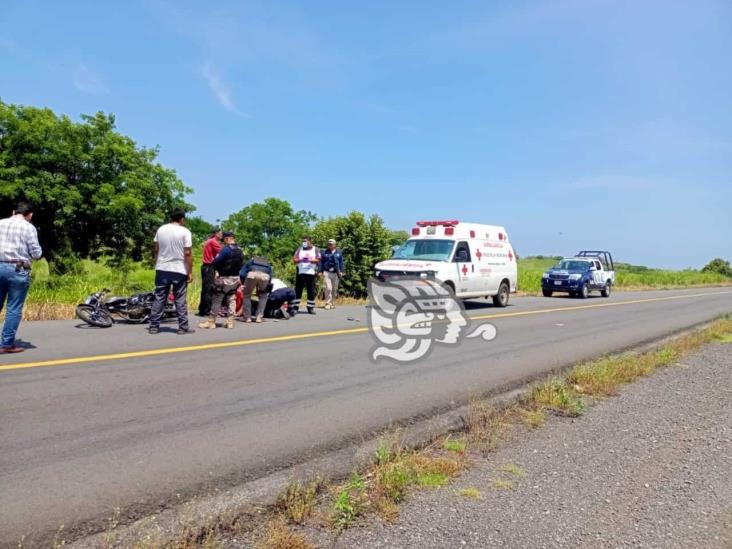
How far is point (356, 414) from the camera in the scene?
5.41 m

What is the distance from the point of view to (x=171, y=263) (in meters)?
9.26

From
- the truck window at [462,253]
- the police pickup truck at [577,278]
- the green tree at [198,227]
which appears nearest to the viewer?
the truck window at [462,253]

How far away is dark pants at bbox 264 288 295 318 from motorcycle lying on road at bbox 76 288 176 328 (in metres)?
2.27

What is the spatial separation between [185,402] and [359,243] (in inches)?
800

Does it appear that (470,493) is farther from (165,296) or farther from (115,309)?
(115,309)

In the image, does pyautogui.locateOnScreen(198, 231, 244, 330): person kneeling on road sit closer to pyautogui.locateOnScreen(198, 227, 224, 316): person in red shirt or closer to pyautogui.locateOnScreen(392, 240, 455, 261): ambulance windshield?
pyautogui.locateOnScreen(198, 227, 224, 316): person in red shirt

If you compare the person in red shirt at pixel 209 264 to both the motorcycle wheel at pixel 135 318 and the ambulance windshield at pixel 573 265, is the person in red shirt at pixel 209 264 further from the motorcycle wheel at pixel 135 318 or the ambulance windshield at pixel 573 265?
the ambulance windshield at pixel 573 265

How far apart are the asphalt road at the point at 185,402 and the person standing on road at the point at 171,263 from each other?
0.36 metres

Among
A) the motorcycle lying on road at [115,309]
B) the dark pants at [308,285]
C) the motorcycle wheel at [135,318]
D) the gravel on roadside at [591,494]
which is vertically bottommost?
the gravel on roadside at [591,494]

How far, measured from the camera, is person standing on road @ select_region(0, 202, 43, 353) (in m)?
7.05

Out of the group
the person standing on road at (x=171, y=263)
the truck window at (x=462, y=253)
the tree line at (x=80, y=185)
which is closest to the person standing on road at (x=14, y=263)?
the person standing on road at (x=171, y=263)

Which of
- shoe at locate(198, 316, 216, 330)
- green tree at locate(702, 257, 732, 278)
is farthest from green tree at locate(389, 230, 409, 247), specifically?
green tree at locate(702, 257, 732, 278)

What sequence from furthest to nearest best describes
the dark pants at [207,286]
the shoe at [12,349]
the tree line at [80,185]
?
the tree line at [80,185]
the dark pants at [207,286]
the shoe at [12,349]

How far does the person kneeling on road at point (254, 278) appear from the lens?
11.1m
